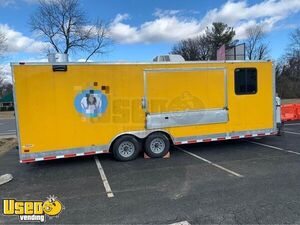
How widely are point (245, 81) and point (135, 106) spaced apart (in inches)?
144

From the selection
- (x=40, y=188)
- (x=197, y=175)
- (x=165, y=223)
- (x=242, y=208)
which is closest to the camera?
(x=165, y=223)

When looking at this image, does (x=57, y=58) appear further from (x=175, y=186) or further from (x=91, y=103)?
(x=175, y=186)

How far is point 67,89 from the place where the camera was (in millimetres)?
7848

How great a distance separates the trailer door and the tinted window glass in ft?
1.44

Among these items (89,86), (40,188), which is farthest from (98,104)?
(40,188)

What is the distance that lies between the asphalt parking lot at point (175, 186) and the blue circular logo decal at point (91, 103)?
4.77ft

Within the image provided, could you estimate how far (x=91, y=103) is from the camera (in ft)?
26.6

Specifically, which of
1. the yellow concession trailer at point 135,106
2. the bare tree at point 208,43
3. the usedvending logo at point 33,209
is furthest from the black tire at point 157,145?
the bare tree at point 208,43

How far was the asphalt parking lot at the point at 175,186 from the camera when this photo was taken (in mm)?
4770

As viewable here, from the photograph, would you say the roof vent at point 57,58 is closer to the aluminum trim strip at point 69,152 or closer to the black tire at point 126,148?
the aluminum trim strip at point 69,152

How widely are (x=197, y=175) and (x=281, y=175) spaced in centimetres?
183

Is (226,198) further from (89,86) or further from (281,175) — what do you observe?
(89,86)

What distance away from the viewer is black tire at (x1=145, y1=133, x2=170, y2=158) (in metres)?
8.66

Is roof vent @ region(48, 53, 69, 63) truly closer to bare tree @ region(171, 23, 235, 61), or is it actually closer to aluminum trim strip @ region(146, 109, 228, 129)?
aluminum trim strip @ region(146, 109, 228, 129)
